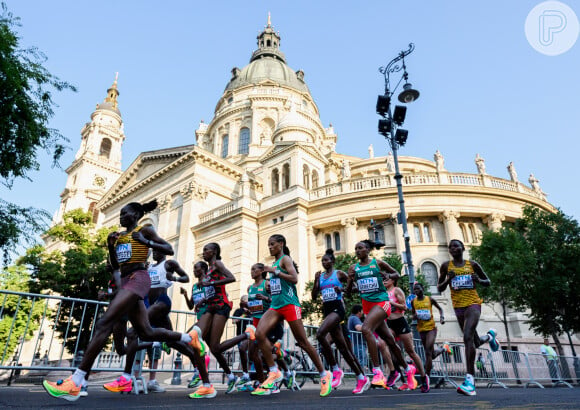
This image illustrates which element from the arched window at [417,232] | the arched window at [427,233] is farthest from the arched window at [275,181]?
the arched window at [427,233]

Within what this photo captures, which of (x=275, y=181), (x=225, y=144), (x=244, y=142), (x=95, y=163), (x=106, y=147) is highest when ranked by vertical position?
(x=106, y=147)

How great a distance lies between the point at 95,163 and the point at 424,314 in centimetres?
5524

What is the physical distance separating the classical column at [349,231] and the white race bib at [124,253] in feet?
62.6

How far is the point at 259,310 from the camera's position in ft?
24.0

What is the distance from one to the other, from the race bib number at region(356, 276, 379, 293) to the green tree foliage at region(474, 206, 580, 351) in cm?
1316

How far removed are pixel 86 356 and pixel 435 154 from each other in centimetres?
2428

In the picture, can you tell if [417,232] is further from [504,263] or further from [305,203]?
[305,203]

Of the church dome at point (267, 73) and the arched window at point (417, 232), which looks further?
the church dome at point (267, 73)

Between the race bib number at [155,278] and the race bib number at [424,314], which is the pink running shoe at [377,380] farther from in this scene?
the race bib number at [155,278]

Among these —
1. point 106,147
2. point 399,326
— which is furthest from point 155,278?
point 106,147

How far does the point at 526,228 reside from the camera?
2002 cm

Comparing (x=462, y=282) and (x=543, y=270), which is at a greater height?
(x=543, y=270)

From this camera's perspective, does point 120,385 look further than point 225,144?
No

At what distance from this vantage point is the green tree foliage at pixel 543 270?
54.1ft
